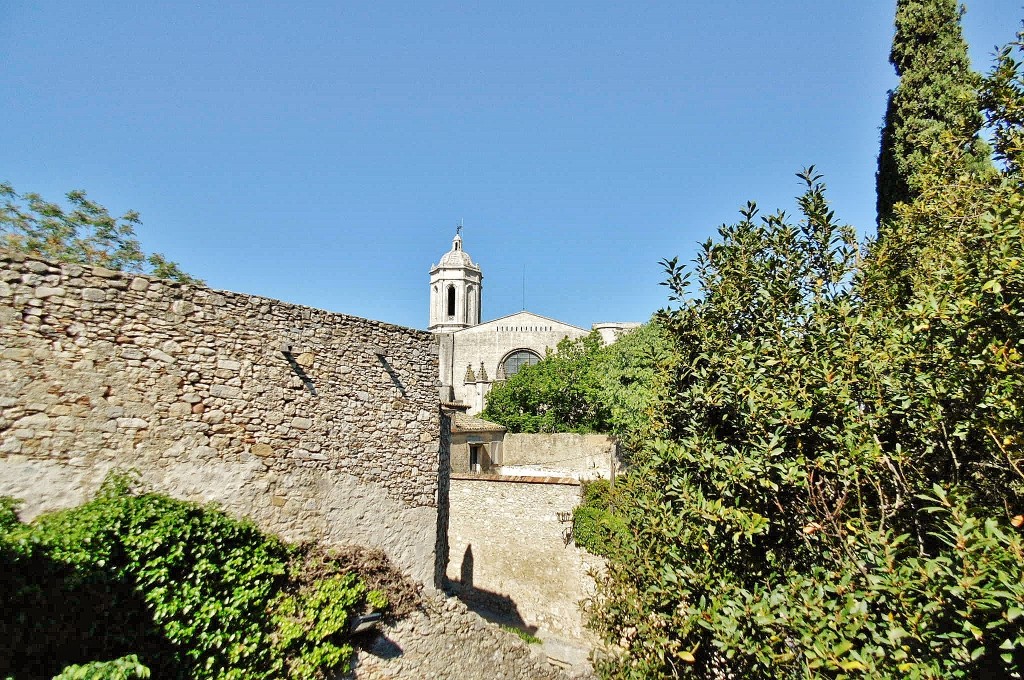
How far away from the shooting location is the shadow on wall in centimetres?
1455

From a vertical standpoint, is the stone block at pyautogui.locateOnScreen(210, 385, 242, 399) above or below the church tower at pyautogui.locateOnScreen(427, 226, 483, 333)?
below

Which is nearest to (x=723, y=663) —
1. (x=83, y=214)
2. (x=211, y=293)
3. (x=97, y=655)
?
(x=97, y=655)

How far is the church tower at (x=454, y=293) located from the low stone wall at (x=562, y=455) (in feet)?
122

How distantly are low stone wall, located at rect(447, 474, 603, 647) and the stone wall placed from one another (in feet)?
19.7

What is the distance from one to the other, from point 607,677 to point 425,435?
4088mm

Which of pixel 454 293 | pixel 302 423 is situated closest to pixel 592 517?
pixel 302 423

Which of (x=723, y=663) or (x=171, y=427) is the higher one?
(x=171, y=427)

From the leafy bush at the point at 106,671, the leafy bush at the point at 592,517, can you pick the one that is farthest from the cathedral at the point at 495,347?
the leafy bush at the point at 106,671

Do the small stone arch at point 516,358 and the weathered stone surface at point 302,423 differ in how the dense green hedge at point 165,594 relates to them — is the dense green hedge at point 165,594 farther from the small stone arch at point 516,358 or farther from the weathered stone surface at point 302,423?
the small stone arch at point 516,358

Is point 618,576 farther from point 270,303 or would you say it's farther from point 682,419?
point 270,303

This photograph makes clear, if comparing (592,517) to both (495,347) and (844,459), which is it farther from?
(495,347)

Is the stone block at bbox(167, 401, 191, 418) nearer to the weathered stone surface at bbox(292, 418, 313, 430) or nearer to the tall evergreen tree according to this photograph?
the weathered stone surface at bbox(292, 418, 313, 430)

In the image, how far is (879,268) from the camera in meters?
5.91

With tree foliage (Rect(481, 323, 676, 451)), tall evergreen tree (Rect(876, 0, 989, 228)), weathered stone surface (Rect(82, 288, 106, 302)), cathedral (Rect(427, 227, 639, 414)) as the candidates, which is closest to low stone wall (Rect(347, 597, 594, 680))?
weathered stone surface (Rect(82, 288, 106, 302))
